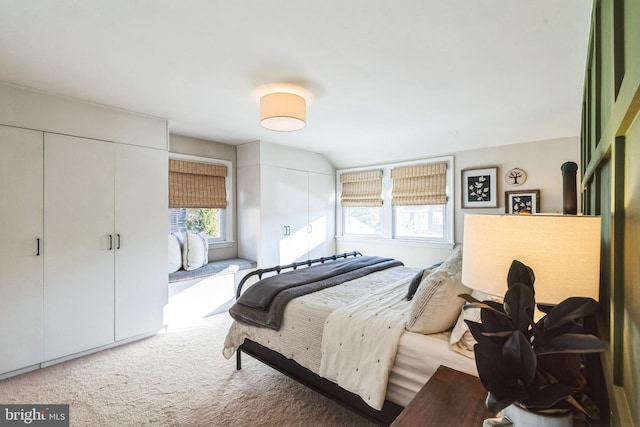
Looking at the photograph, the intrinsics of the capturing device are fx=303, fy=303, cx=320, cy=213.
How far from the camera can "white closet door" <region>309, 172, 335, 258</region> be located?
5.27 metres

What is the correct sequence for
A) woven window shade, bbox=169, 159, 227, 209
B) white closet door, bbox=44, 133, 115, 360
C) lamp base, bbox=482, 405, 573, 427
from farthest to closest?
woven window shade, bbox=169, 159, 227, 209, white closet door, bbox=44, 133, 115, 360, lamp base, bbox=482, 405, 573, 427

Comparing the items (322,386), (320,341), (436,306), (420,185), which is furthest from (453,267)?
(420,185)

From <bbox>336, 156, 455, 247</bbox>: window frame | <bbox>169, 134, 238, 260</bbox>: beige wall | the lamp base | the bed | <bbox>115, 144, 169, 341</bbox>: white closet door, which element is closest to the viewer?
the lamp base

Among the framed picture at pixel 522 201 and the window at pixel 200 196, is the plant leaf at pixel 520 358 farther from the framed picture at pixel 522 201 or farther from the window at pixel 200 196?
the window at pixel 200 196

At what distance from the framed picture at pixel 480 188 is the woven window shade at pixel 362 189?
1.37 m

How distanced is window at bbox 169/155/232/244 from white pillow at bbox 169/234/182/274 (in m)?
0.34

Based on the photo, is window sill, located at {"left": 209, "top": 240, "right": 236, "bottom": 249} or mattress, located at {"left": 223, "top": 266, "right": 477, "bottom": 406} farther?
window sill, located at {"left": 209, "top": 240, "right": 236, "bottom": 249}

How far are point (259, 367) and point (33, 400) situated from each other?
1651mm

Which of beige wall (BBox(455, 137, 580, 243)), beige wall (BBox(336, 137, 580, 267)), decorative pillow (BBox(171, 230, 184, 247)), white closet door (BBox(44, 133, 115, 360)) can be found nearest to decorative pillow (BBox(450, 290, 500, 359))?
beige wall (BBox(336, 137, 580, 267))

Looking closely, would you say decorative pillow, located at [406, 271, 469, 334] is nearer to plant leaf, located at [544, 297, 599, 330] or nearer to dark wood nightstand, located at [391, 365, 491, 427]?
dark wood nightstand, located at [391, 365, 491, 427]

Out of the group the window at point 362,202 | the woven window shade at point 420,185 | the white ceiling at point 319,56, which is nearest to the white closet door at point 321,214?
→ the window at point 362,202

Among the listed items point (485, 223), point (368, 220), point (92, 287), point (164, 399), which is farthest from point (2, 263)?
point (368, 220)

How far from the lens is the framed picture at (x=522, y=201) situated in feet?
12.2

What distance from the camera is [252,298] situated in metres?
2.45
